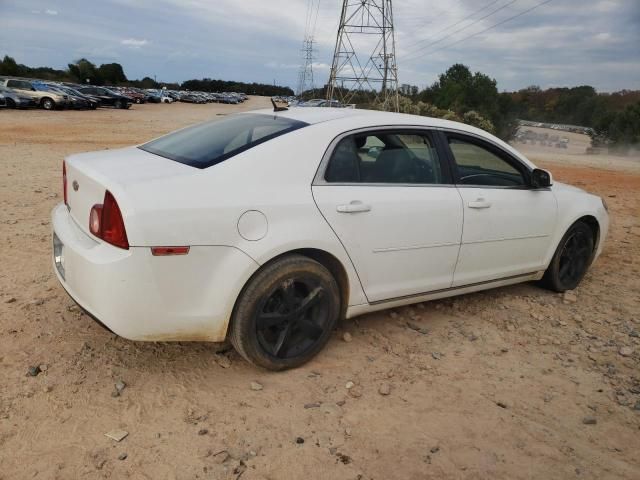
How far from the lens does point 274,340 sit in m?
3.17

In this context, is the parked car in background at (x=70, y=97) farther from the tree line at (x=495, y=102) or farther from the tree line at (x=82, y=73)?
the tree line at (x=82, y=73)

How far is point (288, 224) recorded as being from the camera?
2.95 meters

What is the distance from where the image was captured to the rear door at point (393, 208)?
3.21 m

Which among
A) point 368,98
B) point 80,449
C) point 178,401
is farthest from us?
point 368,98

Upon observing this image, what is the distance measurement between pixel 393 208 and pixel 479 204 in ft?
2.64

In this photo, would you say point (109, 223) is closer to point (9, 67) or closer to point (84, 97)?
point (84, 97)

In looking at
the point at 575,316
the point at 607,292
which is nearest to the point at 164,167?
the point at 575,316

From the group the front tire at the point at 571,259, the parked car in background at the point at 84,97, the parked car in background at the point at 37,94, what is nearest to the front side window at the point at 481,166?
the front tire at the point at 571,259

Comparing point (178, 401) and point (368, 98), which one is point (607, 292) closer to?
point (178, 401)

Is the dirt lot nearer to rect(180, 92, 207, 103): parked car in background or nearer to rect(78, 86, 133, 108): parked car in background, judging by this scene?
rect(78, 86, 133, 108): parked car in background

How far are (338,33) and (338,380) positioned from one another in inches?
1473

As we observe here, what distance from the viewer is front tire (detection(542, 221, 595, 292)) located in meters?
4.58

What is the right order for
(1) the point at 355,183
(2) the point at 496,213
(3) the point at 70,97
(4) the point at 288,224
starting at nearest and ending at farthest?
(4) the point at 288,224 → (1) the point at 355,183 → (2) the point at 496,213 → (3) the point at 70,97

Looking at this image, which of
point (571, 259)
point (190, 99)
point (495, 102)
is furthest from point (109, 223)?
point (190, 99)
